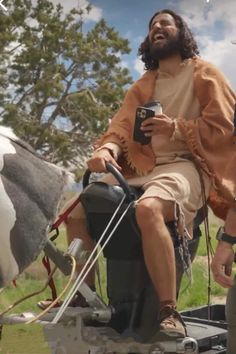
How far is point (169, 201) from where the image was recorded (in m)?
3.05

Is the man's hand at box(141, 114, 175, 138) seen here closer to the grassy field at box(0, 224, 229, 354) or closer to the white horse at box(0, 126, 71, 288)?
the grassy field at box(0, 224, 229, 354)

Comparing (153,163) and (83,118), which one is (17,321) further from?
(83,118)

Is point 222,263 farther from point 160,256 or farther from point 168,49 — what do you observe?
point 168,49

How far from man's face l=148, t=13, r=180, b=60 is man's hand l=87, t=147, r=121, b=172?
64 cm

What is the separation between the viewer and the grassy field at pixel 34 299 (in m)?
4.91

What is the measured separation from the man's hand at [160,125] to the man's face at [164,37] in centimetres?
48

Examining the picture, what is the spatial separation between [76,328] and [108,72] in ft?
55.1

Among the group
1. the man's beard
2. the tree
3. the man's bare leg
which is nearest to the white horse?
the man's bare leg

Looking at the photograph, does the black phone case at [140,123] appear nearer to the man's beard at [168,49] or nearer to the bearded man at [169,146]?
the bearded man at [169,146]

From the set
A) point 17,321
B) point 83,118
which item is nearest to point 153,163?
point 17,321

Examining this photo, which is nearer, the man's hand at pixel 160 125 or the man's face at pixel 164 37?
the man's hand at pixel 160 125

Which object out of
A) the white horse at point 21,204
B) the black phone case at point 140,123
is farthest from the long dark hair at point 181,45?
the white horse at point 21,204

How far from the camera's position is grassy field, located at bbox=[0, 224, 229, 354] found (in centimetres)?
491

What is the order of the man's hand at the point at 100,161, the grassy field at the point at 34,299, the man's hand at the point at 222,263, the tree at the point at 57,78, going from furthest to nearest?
the tree at the point at 57,78
the grassy field at the point at 34,299
the man's hand at the point at 100,161
the man's hand at the point at 222,263
